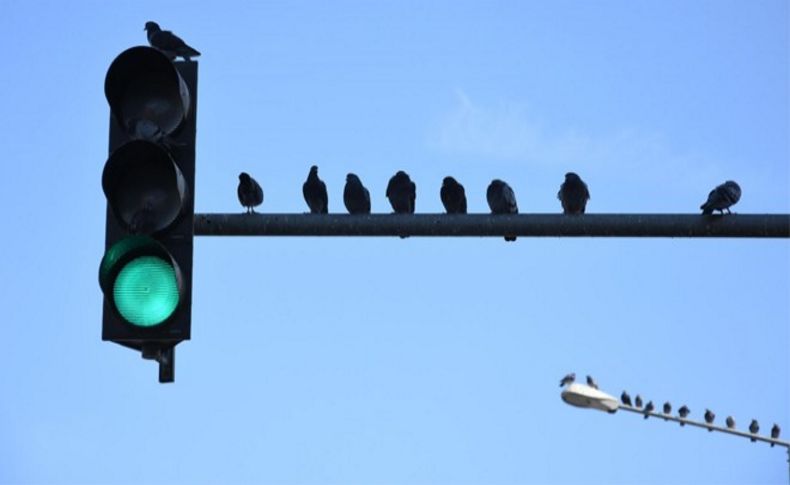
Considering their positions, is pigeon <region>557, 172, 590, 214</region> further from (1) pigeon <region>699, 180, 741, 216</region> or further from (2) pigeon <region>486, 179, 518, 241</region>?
(1) pigeon <region>699, 180, 741, 216</region>

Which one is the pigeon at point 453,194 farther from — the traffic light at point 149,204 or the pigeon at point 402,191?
the traffic light at point 149,204

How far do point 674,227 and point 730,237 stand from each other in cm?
21

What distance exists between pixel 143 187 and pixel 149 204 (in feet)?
0.20

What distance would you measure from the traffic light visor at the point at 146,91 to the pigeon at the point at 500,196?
6366mm

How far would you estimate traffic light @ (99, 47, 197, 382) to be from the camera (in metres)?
4.08

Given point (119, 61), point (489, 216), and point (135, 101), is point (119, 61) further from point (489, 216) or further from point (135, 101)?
point (489, 216)

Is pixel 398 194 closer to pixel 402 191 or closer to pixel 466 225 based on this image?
pixel 402 191

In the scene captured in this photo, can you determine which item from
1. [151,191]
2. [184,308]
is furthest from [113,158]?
[184,308]

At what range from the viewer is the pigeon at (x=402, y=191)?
14.3 metres

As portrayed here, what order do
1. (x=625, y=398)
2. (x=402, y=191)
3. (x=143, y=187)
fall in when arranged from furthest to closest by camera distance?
(x=625, y=398), (x=402, y=191), (x=143, y=187)

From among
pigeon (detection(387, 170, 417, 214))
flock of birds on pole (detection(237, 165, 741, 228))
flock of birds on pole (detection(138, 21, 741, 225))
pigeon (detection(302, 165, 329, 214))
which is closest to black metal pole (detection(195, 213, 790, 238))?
flock of birds on pole (detection(138, 21, 741, 225))

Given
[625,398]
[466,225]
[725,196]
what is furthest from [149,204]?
[625,398]

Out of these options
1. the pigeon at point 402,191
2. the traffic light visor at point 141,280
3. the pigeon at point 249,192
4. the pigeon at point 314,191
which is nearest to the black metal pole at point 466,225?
the traffic light visor at point 141,280

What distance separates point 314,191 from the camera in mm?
14992
